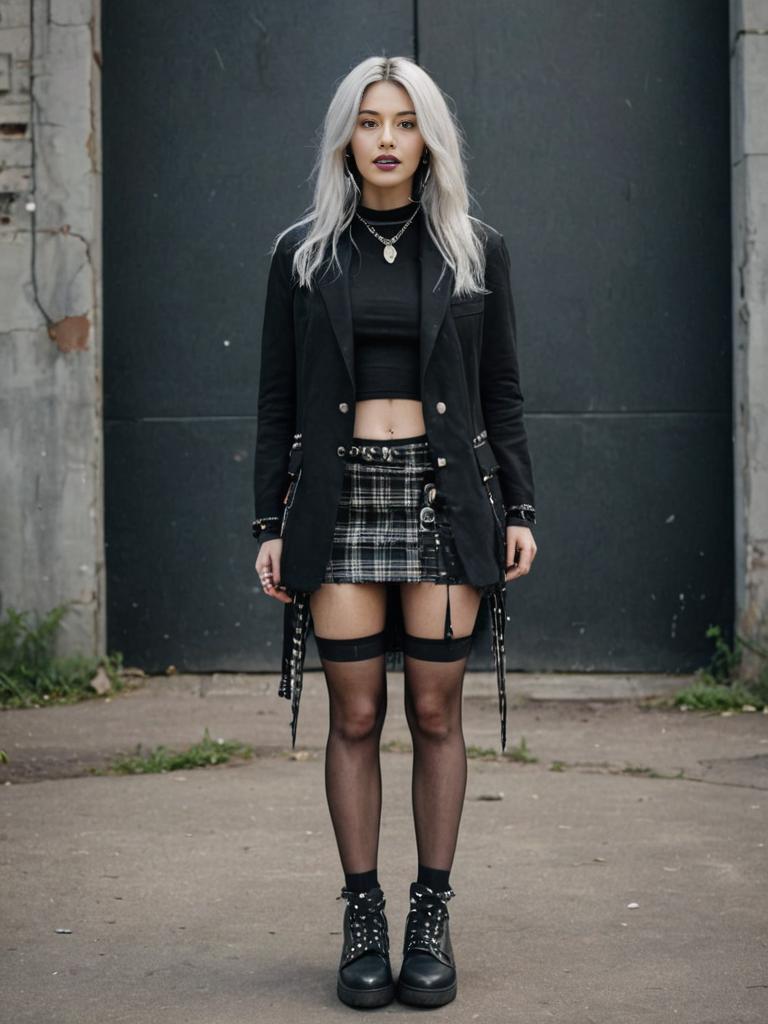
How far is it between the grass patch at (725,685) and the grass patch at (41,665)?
278 centimetres

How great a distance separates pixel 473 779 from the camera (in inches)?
226

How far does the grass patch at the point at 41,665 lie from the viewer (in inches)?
289

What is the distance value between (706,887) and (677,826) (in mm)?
678

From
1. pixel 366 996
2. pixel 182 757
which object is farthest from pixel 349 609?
pixel 182 757

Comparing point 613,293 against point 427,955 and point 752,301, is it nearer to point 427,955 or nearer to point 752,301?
point 752,301

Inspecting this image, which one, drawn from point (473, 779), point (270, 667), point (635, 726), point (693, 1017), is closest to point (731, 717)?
point (635, 726)

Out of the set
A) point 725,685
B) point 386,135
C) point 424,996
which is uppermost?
point 386,135

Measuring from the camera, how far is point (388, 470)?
11.8 feet

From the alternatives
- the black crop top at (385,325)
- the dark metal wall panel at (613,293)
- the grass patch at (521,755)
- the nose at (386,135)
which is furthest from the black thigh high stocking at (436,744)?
the dark metal wall panel at (613,293)

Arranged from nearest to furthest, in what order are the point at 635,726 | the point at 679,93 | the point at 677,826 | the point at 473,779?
1. the point at 677,826
2. the point at 473,779
3. the point at 635,726
4. the point at 679,93

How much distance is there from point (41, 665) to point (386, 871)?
335 cm

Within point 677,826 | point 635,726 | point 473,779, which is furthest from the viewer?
point 635,726

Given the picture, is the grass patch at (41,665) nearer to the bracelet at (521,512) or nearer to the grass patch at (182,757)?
the grass patch at (182,757)

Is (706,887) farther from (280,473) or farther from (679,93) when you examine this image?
(679,93)
